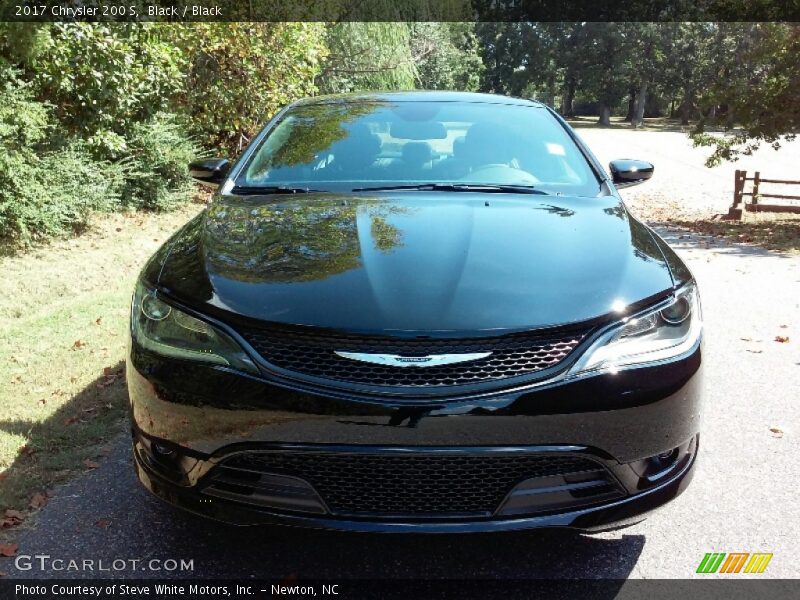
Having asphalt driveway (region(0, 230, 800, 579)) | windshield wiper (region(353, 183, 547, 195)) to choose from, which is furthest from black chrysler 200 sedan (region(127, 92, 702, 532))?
windshield wiper (region(353, 183, 547, 195))

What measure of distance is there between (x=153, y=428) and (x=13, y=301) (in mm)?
4676

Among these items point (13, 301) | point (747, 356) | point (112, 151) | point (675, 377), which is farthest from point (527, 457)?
point (112, 151)

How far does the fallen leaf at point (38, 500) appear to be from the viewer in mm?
3095

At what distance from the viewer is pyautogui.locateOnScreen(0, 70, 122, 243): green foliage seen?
7602 mm

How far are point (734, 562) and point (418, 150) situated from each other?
2293 mm

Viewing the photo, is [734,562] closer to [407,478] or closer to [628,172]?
[407,478]

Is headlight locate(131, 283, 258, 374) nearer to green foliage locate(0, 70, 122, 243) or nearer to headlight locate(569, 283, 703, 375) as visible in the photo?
headlight locate(569, 283, 703, 375)

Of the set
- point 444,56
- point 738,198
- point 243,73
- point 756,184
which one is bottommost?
point 444,56

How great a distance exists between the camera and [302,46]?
43.2ft

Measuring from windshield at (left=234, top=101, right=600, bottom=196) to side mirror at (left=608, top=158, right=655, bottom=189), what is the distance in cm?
36

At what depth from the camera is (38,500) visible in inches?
123

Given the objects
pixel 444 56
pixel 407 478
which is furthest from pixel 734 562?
pixel 444 56

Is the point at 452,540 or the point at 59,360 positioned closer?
the point at 452,540

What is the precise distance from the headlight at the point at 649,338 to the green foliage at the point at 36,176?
6895 millimetres
